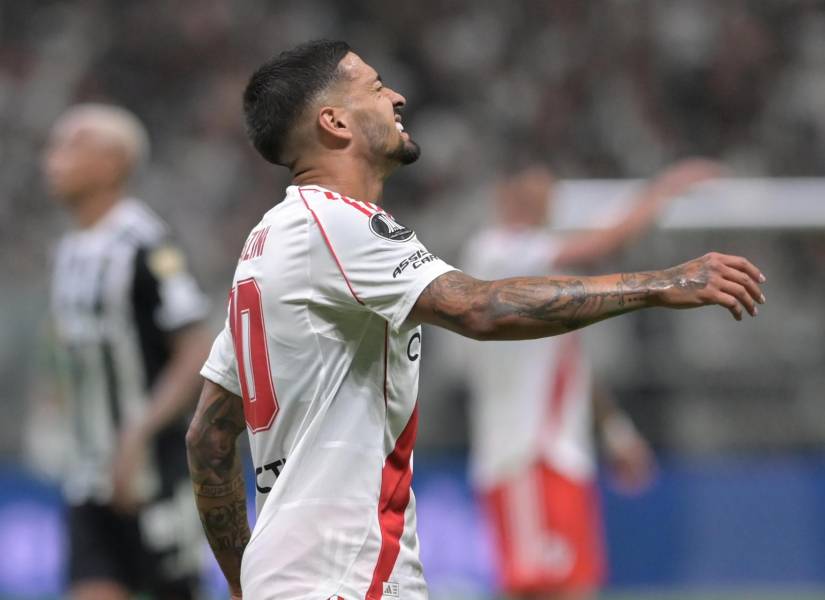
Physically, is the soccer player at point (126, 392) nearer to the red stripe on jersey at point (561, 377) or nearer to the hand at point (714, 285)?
the red stripe on jersey at point (561, 377)

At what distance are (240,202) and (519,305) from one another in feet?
32.4

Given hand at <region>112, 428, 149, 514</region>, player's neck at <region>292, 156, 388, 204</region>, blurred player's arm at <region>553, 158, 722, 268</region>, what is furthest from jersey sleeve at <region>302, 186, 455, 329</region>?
blurred player's arm at <region>553, 158, 722, 268</region>

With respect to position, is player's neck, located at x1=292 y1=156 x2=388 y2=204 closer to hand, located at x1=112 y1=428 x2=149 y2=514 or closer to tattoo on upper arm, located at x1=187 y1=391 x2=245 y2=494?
tattoo on upper arm, located at x1=187 y1=391 x2=245 y2=494

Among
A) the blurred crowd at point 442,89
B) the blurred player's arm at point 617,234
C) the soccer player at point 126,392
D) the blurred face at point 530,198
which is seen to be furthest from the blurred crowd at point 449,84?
the soccer player at point 126,392

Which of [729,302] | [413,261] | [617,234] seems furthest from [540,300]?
[617,234]

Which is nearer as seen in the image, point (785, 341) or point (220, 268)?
point (785, 341)

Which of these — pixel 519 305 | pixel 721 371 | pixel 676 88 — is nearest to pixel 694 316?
pixel 721 371

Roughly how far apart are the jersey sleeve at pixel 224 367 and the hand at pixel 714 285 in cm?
105

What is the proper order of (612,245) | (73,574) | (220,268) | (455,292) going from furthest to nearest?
(220,268), (612,245), (73,574), (455,292)

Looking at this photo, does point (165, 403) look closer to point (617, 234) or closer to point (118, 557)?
point (118, 557)

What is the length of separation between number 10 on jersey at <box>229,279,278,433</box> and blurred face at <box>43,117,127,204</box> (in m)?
2.81

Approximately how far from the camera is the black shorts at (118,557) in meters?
5.71

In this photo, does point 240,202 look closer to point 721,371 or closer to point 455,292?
point 721,371

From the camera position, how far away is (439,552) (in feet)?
31.6
